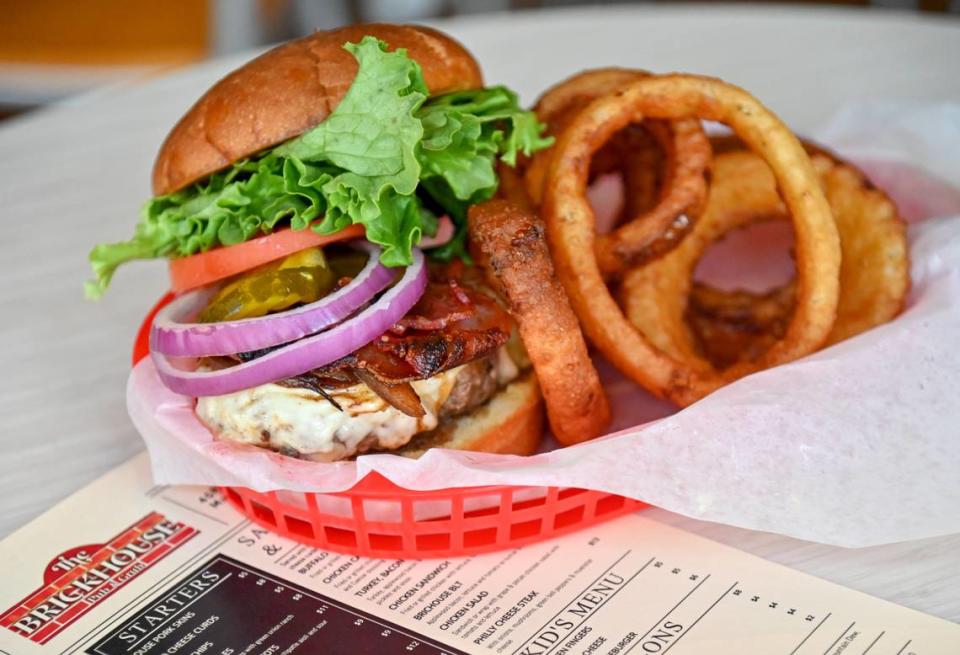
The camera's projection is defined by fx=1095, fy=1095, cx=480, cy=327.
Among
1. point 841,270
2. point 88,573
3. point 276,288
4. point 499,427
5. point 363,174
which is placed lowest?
point 88,573

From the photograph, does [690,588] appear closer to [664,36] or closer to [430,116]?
[430,116]

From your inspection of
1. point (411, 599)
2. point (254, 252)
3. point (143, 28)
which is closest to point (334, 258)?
point (254, 252)

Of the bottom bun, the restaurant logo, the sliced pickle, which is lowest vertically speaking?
the restaurant logo

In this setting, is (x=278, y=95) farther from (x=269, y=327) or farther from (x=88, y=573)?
(x=88, y=573)

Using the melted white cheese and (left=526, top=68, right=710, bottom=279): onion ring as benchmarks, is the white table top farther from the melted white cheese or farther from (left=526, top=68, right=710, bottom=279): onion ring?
(left=526, top=68, right=710, bottom=279): onion ring

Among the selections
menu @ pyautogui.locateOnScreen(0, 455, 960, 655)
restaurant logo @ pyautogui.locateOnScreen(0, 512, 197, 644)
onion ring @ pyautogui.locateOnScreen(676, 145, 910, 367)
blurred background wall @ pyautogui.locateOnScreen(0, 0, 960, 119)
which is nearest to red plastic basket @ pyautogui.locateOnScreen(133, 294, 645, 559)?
menu @ pyautogui.locateOnScreen(0, 455, 960, 655)

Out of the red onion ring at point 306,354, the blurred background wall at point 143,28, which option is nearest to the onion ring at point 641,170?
the red onion ring at point 306,354
